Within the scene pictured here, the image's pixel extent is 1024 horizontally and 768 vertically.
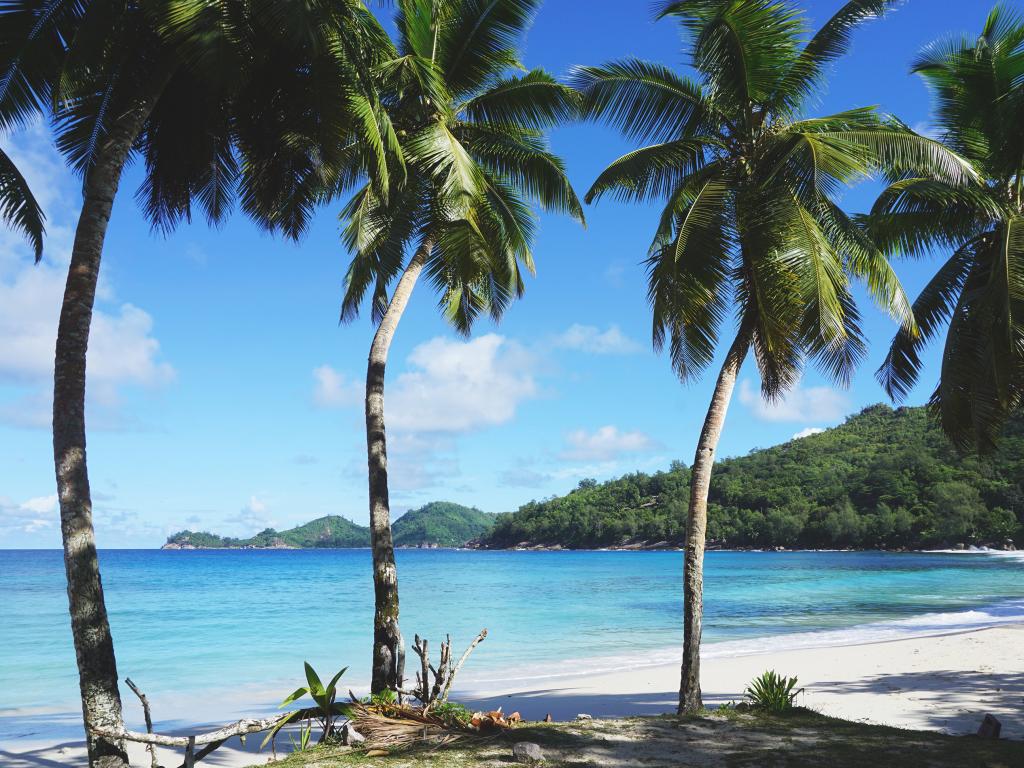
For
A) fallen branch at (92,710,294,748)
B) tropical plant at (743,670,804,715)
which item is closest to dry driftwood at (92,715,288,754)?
fallen branch at (92,710,294,748)

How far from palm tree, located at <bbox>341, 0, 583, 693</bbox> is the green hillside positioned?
6758 inches

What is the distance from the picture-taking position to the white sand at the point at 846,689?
8812 mm

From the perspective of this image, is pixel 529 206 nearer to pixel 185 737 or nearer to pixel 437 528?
pixel 185 737

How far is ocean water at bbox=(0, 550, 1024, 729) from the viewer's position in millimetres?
16094

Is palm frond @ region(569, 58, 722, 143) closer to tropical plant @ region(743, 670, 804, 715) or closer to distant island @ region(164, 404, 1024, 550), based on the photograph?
tropical plant @ region(743, 670, 804, 715)

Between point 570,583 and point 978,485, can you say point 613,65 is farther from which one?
point 978,485

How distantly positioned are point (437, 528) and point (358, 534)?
18.7 m

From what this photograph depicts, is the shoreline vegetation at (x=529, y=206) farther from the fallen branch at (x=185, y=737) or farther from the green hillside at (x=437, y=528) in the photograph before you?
the green hillside at (x=437, y=528)

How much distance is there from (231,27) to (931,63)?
32.1ft

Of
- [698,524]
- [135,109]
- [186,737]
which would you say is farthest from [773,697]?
[135,109]

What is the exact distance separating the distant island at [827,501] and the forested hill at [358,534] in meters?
38.3

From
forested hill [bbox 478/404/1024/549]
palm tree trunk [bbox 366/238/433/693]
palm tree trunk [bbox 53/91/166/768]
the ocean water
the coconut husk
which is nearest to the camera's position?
palm tree trunk [bbox 53/91/166/768]

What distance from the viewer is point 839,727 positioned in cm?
738

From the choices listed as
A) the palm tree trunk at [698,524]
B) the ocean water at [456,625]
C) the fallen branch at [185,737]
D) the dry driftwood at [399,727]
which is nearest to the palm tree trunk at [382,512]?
the dry driftwood at [399,727]
